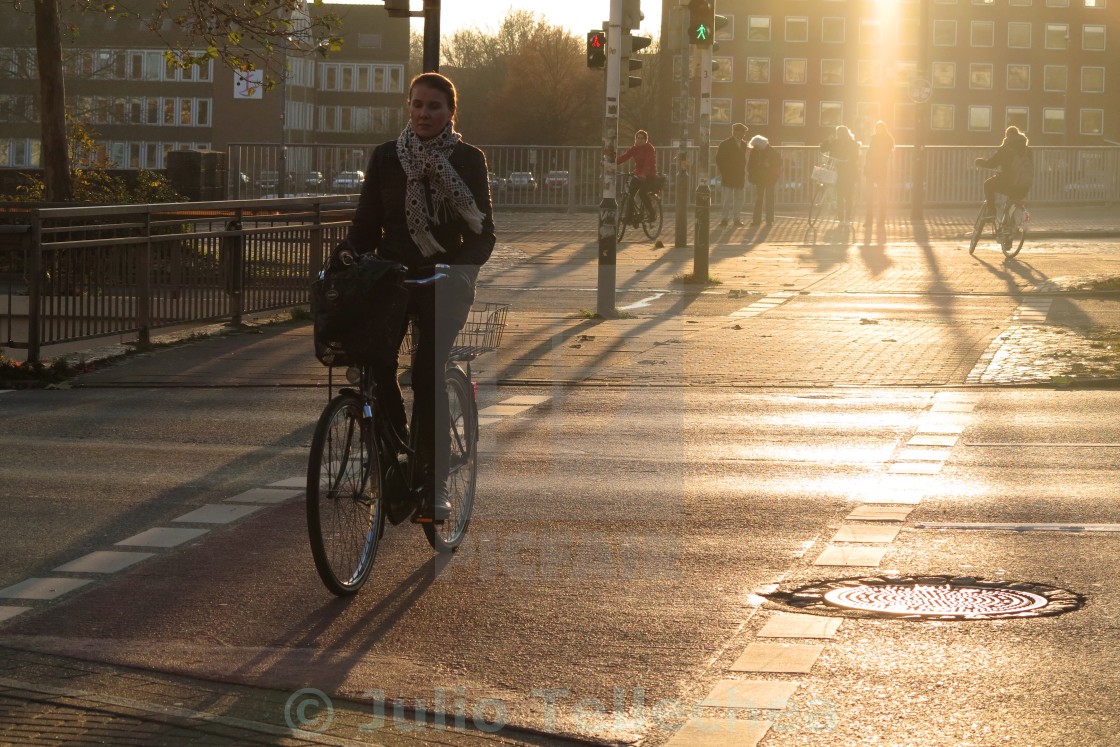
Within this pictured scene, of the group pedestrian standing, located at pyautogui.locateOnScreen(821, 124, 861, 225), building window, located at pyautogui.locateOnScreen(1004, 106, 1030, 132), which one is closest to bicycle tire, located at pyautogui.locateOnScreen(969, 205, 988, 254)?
pedestrian standing, located at pyautogui.locateOnScreen(821, 124, 861, 225)

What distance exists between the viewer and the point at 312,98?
12706 cm

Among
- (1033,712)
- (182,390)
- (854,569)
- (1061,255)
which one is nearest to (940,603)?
(854,569)

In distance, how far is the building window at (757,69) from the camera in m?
106

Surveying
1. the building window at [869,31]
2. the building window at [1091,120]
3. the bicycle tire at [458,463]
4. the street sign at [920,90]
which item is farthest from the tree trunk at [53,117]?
the building window at [1091,120]

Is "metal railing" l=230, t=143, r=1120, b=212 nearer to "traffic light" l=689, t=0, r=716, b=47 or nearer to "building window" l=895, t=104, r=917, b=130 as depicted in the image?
"traffic light" l=689, t=0, r=716, b=47

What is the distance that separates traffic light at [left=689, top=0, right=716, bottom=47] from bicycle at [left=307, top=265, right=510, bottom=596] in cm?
1493

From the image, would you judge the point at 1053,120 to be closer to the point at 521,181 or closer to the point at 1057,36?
the point at 1057,36

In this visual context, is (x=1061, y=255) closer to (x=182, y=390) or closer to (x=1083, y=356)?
(x=1083, y=356)

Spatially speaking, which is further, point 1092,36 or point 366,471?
point 1092,36

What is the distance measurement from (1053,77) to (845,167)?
80641 mm

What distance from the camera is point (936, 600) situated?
6129 millimetres

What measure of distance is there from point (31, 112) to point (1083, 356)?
78.8 meters

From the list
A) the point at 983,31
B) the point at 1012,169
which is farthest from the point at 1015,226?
the point at 983,31

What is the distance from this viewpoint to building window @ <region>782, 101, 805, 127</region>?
10700 cm
